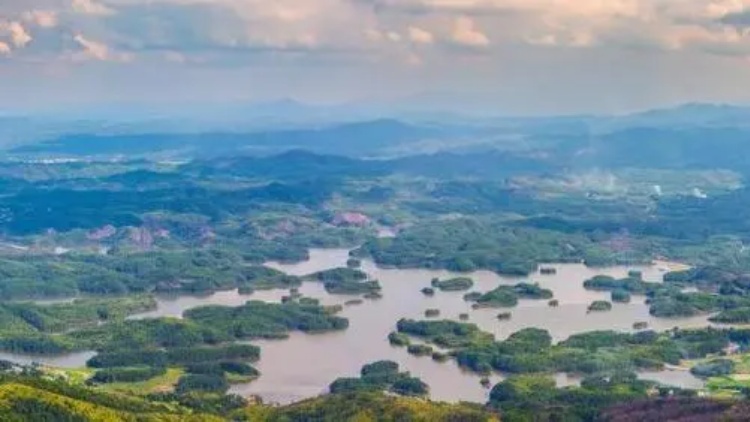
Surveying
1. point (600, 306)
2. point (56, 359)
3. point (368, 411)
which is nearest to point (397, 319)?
point (600, 306)

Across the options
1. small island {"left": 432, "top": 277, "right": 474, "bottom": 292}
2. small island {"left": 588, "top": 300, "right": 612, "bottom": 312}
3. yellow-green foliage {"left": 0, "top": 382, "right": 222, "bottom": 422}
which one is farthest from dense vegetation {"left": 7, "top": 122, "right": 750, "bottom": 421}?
small island {"left": 588, "top": 300, "right": 612, "bottom": 312}

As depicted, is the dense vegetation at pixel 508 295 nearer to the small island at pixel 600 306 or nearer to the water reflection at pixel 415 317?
the water reflection at pixel 415 317

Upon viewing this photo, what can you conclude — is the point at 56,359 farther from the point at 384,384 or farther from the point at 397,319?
the point at 397,319

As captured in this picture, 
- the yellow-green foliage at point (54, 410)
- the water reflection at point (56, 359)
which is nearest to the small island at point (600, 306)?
the water reflection at point (56, 359)

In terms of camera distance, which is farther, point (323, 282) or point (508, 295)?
point (323, 282)

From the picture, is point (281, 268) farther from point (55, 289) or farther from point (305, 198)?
point (305, 198)

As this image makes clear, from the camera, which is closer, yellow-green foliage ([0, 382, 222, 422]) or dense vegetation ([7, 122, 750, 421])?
yellow-green foliage ([0, 382, 222, 422])

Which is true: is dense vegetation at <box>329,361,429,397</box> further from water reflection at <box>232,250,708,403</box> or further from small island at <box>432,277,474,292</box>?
small island at <box>432,277,474,292</box>
